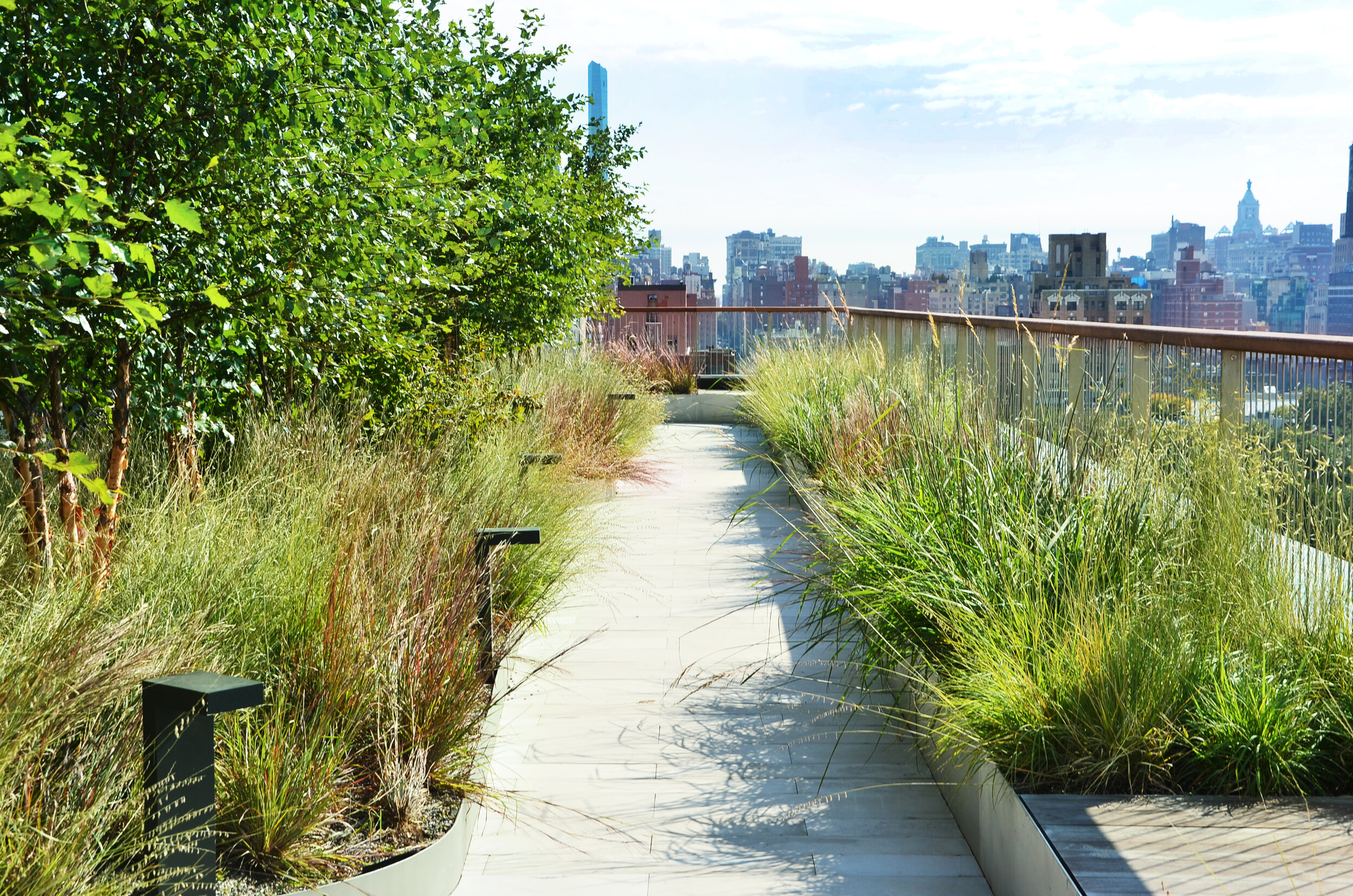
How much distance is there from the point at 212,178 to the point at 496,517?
Result: 2.01m

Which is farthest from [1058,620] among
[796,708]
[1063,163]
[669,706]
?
[1063,163]

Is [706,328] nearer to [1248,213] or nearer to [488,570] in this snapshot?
[488,570]

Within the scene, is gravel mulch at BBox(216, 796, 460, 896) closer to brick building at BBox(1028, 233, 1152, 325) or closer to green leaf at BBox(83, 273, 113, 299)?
green leaf at BBox(83, 273, 113, 299)

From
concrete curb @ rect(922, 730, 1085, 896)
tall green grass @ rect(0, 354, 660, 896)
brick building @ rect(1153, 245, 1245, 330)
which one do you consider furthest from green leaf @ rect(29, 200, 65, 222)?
brick building @ rect(1153, 245, 1245, 330)

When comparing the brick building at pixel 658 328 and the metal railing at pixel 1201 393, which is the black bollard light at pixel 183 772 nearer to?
the metal railing at pixel 1201 393

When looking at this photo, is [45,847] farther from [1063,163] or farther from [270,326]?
[1063,163]

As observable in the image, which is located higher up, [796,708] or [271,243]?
[271,243]

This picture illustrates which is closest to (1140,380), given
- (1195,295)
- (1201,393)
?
(1201,393)

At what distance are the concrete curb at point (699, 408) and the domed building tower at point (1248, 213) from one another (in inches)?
4706

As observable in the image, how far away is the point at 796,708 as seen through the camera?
12.8 ft

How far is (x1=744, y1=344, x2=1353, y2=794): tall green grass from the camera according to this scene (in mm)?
2637

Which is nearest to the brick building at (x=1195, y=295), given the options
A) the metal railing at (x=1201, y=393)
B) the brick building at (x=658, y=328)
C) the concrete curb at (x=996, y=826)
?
the brick building at (x=658, y=328)

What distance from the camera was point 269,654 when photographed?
2771 mm

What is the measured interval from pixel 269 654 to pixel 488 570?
0.96 m
